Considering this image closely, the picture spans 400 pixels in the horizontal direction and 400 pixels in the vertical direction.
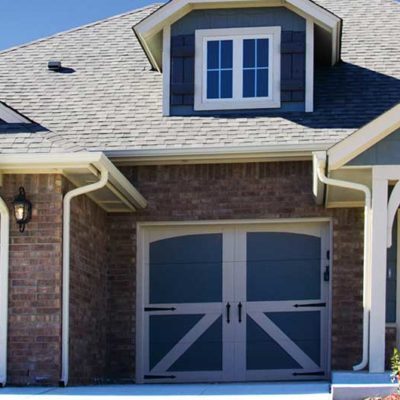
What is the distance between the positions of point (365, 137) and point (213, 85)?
4145 millimetres

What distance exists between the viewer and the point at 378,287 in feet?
36.2

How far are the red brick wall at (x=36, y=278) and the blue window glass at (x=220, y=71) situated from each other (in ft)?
12.0

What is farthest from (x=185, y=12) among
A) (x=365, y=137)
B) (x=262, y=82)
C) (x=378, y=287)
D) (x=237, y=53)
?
(x=378, y=287)

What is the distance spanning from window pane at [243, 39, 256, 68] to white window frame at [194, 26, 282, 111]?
0.16ft

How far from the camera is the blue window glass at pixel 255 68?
1466 centimetres

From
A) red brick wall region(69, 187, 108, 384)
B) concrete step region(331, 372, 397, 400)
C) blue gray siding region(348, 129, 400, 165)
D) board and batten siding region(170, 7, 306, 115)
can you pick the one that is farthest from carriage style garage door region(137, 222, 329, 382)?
concrete step region(331, 372, 397, 400)

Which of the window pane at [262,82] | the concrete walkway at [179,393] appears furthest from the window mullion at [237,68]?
the concrete walkway at [179,393]

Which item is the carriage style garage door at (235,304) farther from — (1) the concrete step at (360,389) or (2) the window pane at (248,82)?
(1) the concrete step at (360,389)

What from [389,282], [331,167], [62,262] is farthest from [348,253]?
[62,262]

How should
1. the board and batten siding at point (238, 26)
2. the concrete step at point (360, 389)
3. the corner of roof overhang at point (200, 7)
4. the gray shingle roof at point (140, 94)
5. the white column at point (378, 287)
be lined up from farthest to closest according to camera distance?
the board and batten siding at point (238, 26) → the corner of roof overhang at point (200, 7) → the gray shingle roof at point (140, 94) → the white column at point (378, 287) → the concrete step at point (360, 389)

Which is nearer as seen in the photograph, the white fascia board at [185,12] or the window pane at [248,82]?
the white fascia board at [185,12]

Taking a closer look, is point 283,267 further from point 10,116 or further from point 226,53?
point 10,116

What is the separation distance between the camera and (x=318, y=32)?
585 inches

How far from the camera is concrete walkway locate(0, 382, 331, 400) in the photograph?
34.0ft
